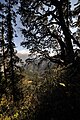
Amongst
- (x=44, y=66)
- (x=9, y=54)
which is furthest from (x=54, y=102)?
(x=9, y=54)

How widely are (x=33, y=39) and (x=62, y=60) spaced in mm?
2922

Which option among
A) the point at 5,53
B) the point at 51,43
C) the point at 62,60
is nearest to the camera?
the point at 62,60

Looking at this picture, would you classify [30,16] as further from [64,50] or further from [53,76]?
[53,76]

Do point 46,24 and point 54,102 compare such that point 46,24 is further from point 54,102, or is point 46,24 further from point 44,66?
point 54,102

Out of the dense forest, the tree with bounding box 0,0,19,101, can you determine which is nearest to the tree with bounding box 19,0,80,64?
the dense forest

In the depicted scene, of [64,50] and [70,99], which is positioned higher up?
[64,50]

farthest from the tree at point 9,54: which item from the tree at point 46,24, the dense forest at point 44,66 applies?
the tree at point 46,24

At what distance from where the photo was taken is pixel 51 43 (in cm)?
2180

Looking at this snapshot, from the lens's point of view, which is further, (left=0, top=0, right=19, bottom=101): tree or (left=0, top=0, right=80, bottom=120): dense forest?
(left=0, top=0, right=19, bottom=101): tree

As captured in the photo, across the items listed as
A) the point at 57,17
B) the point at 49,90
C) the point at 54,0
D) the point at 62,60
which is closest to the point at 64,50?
the point at 62,60

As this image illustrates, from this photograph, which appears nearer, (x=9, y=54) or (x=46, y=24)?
(x=46, y=24)

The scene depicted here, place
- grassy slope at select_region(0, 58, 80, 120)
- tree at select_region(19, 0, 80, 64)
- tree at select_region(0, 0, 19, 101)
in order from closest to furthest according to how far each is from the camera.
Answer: grassy slope at select_region(0, 58, 80, 120), tree at select_region(19, 0, 80, 64), tree at select_region(0, 0, 19, 101)

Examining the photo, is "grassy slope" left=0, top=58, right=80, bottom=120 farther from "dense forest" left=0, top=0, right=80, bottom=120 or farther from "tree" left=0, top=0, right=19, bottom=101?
"tree" left=0, top=0, right=19, bottom=101

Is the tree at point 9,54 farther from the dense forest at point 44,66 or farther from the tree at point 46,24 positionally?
the tree at point 46,24
